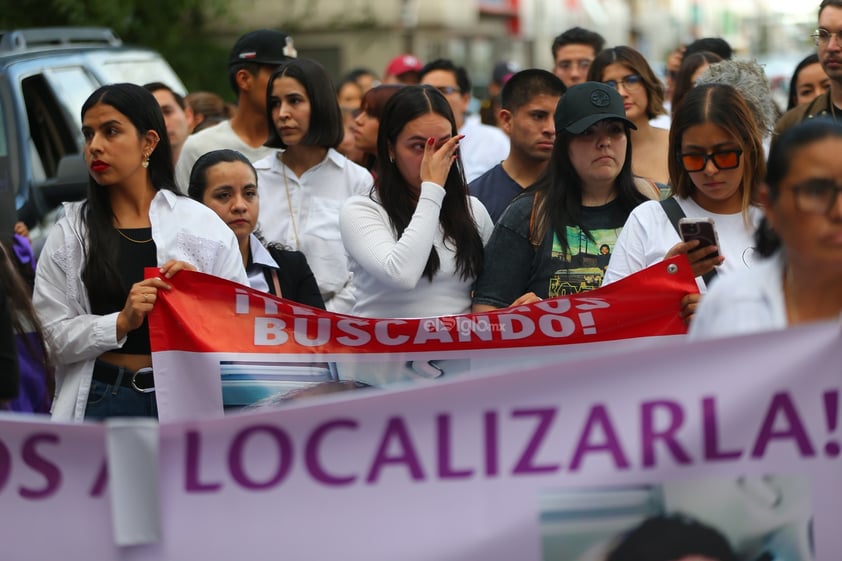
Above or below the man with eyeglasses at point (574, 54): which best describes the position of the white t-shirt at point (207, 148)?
below

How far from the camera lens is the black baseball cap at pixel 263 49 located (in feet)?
25.3

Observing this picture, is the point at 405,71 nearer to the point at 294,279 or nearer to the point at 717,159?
the point at 294,279

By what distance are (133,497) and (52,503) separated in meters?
0.22

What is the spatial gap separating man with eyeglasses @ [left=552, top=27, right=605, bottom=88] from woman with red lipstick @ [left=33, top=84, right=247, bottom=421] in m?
4.38

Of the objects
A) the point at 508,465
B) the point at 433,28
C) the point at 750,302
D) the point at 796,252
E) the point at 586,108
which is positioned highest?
the point at 433,28

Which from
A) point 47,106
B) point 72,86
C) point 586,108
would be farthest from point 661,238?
point 72,86

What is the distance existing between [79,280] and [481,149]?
4.92 meters

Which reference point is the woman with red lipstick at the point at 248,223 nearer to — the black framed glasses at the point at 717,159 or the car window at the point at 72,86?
the black framed glasses at the point at 717,159

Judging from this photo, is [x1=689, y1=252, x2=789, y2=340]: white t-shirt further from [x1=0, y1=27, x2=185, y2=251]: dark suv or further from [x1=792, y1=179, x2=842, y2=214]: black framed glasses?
[x1=0, y1=27, x2=185, y2=251]: dark suv

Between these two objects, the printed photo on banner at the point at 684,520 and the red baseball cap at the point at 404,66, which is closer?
the printed photo on banner at the point at 684,520

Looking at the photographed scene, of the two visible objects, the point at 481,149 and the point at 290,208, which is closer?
the point at 290,208

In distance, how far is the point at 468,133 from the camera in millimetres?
9617

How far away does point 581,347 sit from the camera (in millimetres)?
4930

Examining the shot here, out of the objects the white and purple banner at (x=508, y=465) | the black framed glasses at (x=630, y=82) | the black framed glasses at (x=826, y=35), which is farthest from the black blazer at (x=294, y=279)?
the black framed glasses at (x=826, y=35)
